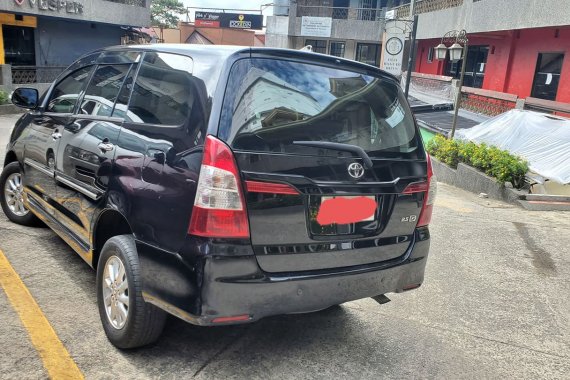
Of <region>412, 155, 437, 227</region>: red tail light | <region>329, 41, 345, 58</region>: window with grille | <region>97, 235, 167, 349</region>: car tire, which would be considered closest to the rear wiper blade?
<region>412, 155, 437, 227</region>: red tail light

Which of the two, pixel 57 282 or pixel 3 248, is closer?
pixel 57 282

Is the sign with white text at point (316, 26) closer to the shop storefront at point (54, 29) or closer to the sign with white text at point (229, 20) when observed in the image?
the shop storefront at point (54, 29)

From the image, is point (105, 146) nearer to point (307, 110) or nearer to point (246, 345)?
point (307, 110)

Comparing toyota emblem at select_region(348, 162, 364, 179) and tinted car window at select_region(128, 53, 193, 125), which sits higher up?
tinted car window at select_region(128, 53, 193, 125)

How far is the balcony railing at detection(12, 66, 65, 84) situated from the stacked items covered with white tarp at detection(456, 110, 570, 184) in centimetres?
1443

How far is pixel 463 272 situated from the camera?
4605mm

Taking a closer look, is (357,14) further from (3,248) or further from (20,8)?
(3,248)

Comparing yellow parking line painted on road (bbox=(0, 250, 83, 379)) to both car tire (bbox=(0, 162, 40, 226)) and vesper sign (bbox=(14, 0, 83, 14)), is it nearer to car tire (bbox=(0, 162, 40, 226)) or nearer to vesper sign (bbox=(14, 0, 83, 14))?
car tire (bbox=(0, 162, 40, 226))

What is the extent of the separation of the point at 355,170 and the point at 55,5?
19.7 metres

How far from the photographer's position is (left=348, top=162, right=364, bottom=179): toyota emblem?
2607 millimetres

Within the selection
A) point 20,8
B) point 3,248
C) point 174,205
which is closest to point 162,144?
point 174,205

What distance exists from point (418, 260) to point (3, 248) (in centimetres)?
339

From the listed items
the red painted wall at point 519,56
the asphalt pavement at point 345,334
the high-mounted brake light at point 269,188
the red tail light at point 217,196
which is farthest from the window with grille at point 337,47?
the red tail light at point 217,196

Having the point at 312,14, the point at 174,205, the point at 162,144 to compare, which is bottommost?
the point at 174,205
